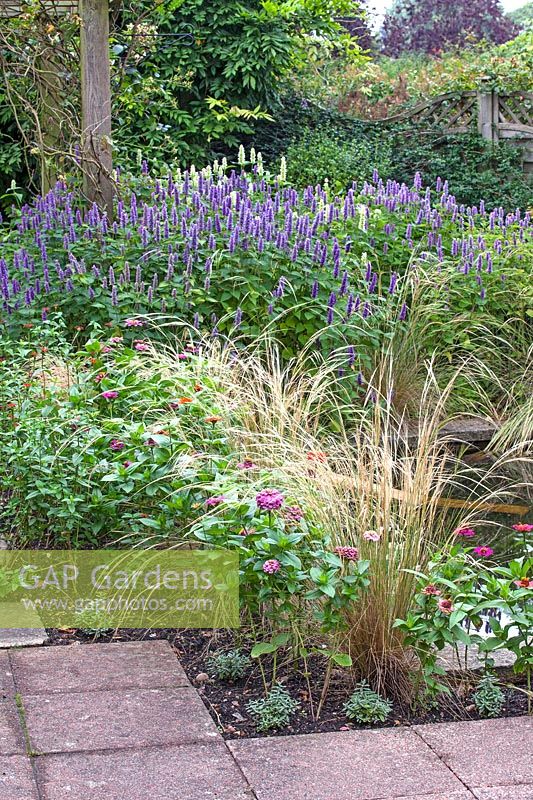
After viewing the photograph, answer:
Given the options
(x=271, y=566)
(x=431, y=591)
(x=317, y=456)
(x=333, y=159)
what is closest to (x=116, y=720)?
(x=271, y=566)

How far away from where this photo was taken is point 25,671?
2.80m

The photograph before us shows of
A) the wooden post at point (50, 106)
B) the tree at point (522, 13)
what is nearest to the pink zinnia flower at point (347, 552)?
the wooden post at point (50, 106)

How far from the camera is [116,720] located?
2527 mm

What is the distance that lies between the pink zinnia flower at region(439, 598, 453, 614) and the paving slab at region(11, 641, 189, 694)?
72cm

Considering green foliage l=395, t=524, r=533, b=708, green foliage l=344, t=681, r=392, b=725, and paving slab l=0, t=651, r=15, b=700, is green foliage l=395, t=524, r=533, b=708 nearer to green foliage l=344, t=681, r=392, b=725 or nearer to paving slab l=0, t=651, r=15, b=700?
green foliage l=344, t=681, r=392, b=725

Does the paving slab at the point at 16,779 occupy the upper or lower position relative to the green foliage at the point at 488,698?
upper

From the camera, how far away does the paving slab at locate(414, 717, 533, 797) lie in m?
2.33

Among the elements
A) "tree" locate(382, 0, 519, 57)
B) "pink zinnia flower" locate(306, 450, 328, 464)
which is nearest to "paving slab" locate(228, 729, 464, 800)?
"pink zinnia flower" locate(306, 450, 328, 464)

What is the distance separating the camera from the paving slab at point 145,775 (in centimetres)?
219

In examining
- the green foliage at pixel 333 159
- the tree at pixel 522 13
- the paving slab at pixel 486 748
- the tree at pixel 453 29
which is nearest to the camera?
the paving slab at pixel 486 748

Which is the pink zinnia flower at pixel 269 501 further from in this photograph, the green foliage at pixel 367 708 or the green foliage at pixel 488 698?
the green foliage at pixel 488 698

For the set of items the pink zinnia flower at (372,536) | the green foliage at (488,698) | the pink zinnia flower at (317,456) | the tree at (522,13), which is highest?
the tree at (522,13)

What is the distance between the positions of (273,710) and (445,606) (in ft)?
1.73

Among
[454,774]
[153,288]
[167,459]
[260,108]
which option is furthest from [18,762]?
[260,108]
